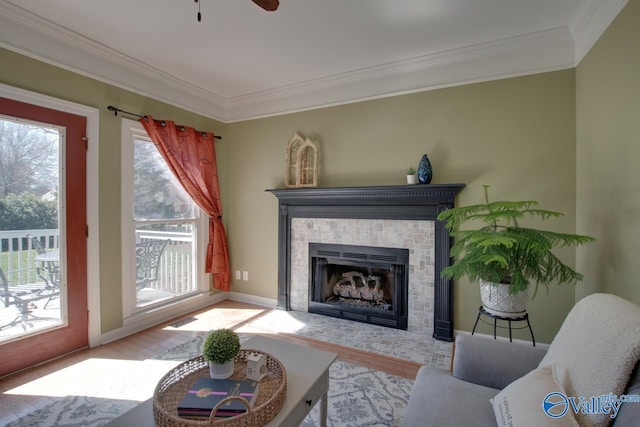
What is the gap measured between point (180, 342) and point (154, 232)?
3.98ft

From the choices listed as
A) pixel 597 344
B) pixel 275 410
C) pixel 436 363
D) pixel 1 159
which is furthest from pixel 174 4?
pixel 436 363

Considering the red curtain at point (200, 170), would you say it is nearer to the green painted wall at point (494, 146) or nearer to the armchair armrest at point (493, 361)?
the green painted wall at point (494, 146)

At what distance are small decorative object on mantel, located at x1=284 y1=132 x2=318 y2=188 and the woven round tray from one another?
220cm

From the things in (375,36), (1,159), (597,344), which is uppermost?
(375,36)

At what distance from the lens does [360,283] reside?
352 centimetres

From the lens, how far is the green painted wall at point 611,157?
1657mm

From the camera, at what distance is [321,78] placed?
10.7ft

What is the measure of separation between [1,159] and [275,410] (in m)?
2.63

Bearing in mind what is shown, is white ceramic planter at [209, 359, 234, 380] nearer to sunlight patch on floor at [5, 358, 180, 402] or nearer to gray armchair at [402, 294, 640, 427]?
gray armchair at [402, 294, 640, 427]

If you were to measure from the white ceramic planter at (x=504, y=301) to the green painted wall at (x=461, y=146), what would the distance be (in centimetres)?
93

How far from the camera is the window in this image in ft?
9.75

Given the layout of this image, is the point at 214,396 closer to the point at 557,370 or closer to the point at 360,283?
the point at 557,370

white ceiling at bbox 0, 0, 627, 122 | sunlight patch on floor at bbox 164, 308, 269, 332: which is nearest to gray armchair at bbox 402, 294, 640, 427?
white ceiling at bbox 0, 0, 627, 122

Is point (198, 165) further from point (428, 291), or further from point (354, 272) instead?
point (428, 291)
